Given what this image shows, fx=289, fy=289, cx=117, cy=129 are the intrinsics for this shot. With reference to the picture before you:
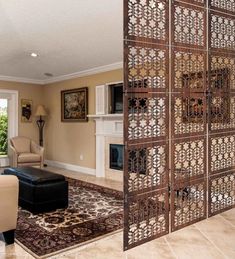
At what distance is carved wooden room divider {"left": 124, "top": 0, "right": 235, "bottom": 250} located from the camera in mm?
2510

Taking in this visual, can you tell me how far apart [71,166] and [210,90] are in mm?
5025

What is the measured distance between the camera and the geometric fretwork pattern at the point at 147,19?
2441mm

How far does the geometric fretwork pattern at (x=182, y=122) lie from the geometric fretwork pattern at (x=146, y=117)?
0.13 metres

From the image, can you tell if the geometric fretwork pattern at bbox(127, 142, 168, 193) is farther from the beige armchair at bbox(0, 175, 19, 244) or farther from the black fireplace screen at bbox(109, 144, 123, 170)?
the black fireplace screen at bbox(109, 144, 123, 170)

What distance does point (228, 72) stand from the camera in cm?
330

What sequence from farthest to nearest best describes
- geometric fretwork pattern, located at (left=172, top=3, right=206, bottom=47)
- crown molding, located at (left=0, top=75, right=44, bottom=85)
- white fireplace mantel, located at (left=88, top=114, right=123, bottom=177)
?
crown molding, located at (left=0, top=75, right=44, bottom=85) → white fireplace mantel, located at (left=88, top=114, right=123, bottom=177) → geometric fretwork pattern, located at (left=172, top=3, right=206, bottom=47)

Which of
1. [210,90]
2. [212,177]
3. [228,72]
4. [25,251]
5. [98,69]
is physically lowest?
[25,251]

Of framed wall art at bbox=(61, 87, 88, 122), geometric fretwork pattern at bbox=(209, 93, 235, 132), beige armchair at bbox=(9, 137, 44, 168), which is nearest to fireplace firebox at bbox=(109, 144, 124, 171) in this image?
framed wall art at bbox=(61, 87, 88, 122)

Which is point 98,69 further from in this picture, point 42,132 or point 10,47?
point 42,132

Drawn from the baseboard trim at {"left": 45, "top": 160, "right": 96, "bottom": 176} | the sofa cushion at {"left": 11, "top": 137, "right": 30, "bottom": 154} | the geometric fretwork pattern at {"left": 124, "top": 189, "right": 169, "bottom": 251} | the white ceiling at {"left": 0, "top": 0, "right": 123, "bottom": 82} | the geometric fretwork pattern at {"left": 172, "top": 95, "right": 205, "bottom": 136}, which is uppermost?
the white ceiling at {"left": 0, "top": 0, "right": 123, "bottom": 82}

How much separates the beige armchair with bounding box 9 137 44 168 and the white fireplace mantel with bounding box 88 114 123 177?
4.74ft

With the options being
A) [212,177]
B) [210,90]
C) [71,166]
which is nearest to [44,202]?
[212,177]

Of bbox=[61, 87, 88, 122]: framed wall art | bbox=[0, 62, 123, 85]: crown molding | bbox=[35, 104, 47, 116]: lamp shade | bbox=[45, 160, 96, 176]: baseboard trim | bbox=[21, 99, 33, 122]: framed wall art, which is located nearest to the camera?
bbox=[0, 62, 123, 85]: crown molding

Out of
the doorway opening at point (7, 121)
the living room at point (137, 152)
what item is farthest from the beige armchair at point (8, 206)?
the doorway opening at point (7, 121)
